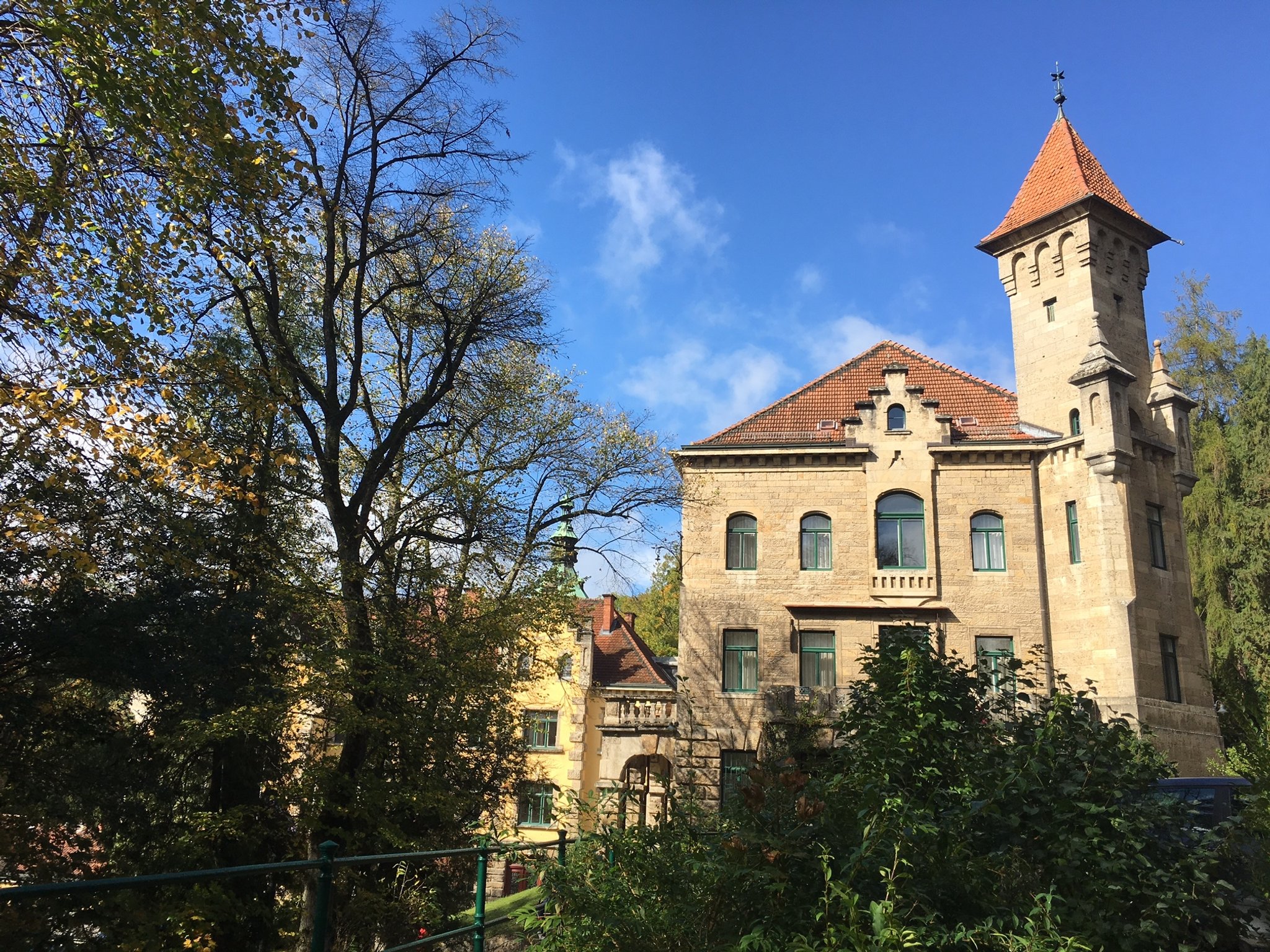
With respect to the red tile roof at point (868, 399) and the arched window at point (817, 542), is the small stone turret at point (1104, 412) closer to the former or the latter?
the red tile roof at point (868, 399)

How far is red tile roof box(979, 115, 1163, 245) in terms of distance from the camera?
27.9 meters

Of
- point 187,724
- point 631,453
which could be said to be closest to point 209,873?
point 187,724

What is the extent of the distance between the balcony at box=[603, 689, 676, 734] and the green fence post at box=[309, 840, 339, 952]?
22.7m

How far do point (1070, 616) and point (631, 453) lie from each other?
12148 mm

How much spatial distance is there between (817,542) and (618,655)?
13.9 meters

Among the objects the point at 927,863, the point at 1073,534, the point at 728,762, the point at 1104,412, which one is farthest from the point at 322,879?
the point at 1104,412

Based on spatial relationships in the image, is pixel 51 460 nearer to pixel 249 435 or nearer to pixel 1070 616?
pixel 249 435

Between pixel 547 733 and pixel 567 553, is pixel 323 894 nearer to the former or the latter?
pixel 567 553

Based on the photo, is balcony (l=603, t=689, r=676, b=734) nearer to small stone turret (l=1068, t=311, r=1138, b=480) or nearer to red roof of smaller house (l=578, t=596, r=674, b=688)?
red roof of smaller house (l=578, t=596, r=674, b=688)

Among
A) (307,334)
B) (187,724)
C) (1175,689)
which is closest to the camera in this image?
(187,724)

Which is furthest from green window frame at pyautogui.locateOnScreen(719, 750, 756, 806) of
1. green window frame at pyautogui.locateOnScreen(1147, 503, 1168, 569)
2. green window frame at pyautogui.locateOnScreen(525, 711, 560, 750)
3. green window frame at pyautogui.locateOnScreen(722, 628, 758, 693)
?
green window frame at pyautogui.locateOnScreen(525, 711, 560, 750)

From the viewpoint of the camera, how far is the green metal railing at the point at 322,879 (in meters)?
3.21

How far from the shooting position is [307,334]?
19109 millimetres

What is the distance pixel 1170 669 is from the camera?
24172mm
